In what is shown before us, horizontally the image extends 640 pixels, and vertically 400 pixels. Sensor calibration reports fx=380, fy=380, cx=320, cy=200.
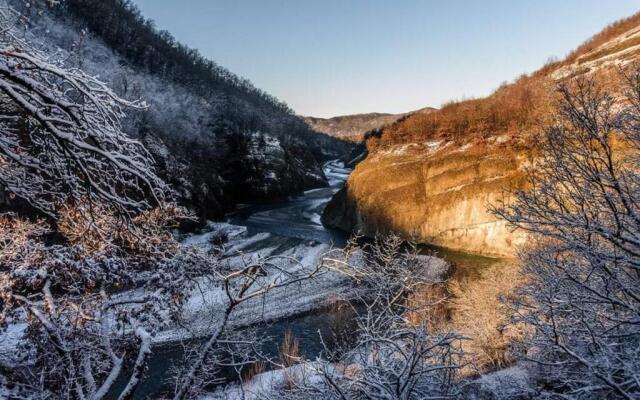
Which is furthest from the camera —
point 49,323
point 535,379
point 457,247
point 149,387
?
point 457,247

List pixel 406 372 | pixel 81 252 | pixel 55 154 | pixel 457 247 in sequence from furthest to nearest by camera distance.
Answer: pixel 457 247 < pixel 81 252 < pixel 406 372 < pixel 55 154

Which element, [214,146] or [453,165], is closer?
[453,165]

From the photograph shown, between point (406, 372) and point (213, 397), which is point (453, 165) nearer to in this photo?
point (213, 397)

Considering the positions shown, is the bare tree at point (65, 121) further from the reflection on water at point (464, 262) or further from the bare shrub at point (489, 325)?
the reflection on water at point (464, 262)

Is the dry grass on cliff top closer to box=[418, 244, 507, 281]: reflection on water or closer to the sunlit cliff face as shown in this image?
the sunlit cliff face

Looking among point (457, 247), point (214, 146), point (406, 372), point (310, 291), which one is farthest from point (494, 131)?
point (214, 146)
